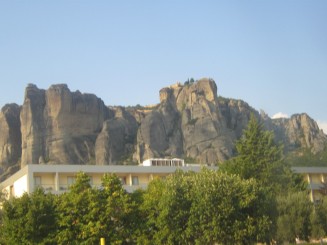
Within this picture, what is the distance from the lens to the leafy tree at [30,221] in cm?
3691

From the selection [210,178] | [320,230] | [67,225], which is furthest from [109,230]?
[320,230]

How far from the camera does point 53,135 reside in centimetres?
11750

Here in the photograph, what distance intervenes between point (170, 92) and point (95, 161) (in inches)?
1430

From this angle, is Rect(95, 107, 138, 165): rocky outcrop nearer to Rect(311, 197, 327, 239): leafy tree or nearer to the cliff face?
the cliff face

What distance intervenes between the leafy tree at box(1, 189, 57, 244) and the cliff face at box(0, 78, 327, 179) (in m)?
74.9

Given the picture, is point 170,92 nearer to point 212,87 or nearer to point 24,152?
point 212,87

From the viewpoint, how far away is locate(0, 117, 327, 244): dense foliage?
119ft

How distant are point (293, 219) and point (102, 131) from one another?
82048mm

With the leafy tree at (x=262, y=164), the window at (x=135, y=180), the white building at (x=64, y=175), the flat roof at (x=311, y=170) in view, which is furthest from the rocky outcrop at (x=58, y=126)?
the leafy tree at (x=262, y=164)

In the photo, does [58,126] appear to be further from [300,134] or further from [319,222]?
[319,222]

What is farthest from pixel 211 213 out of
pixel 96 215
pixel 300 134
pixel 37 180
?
pixel 300 134

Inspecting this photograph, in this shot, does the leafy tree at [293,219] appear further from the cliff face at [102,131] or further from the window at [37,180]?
the cliff face at [102,131]

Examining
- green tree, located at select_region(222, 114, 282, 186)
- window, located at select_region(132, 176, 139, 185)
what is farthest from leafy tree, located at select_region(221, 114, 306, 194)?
window, located at select_region(132, 176, 139, 185)

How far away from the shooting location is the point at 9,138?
12262cm
